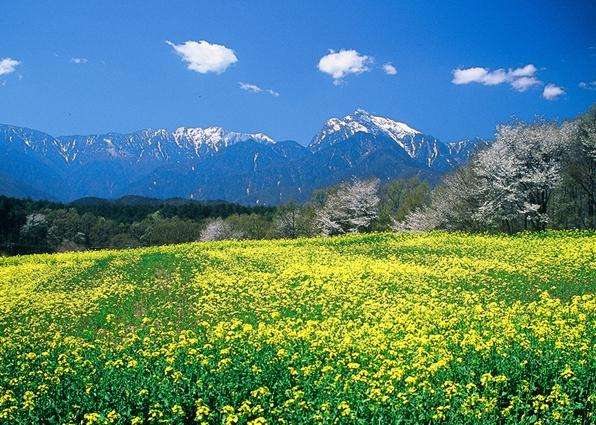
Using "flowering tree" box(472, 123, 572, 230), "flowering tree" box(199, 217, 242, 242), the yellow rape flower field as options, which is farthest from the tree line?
the yellow rape flower field

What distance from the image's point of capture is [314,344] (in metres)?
12.3

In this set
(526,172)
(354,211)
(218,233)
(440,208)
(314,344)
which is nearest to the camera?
(314,344)

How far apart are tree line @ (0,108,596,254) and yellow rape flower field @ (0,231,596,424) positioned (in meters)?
19.0

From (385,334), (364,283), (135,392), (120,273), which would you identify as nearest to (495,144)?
(364,283)

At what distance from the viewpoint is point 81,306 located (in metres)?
20.6

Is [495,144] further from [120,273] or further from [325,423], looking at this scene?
[325,423]

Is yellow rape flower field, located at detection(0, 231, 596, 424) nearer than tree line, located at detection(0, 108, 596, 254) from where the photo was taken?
Yes

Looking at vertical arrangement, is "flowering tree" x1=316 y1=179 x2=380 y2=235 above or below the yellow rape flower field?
above

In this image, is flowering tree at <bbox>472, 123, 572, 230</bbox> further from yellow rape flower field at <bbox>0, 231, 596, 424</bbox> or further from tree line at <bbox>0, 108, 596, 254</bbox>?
yellow rape flower field at <bbox>0, 231, 596, 424</bbox>

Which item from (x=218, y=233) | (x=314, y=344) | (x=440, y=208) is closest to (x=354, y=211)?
(x=440, y=208)

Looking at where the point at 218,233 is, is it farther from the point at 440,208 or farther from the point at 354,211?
the point at 440,208

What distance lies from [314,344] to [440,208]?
5426 centimetres

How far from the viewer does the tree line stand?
44531mm

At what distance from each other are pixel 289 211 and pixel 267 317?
108475 mm
